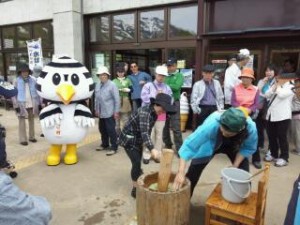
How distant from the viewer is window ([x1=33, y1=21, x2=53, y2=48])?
9371 mm

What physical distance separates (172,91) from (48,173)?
2785mm

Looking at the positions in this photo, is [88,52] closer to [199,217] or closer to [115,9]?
[115,9]

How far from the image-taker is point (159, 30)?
7.51 metres

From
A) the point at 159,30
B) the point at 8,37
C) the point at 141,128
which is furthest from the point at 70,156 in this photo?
the point at 8,37

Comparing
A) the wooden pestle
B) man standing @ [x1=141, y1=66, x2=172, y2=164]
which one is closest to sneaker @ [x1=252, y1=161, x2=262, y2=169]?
man standing @ [x1=141, y1=66, x2=172, y2=164]

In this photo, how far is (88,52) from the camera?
8.88 m

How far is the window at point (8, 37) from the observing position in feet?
34.7

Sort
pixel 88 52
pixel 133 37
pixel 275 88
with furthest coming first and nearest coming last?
pixel 88 52 → pixel 133 37 → pixel 275 88

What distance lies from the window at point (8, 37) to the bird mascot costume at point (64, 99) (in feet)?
22.9

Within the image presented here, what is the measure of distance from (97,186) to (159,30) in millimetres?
4705

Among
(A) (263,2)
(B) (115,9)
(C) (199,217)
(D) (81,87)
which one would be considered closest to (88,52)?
(B) (115,9)

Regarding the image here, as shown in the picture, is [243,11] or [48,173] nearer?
[48,173]

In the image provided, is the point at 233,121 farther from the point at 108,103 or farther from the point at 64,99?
the point at 108,103

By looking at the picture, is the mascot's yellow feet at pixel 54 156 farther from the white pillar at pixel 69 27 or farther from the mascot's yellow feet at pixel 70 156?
the white pillar at pixel 69 27
